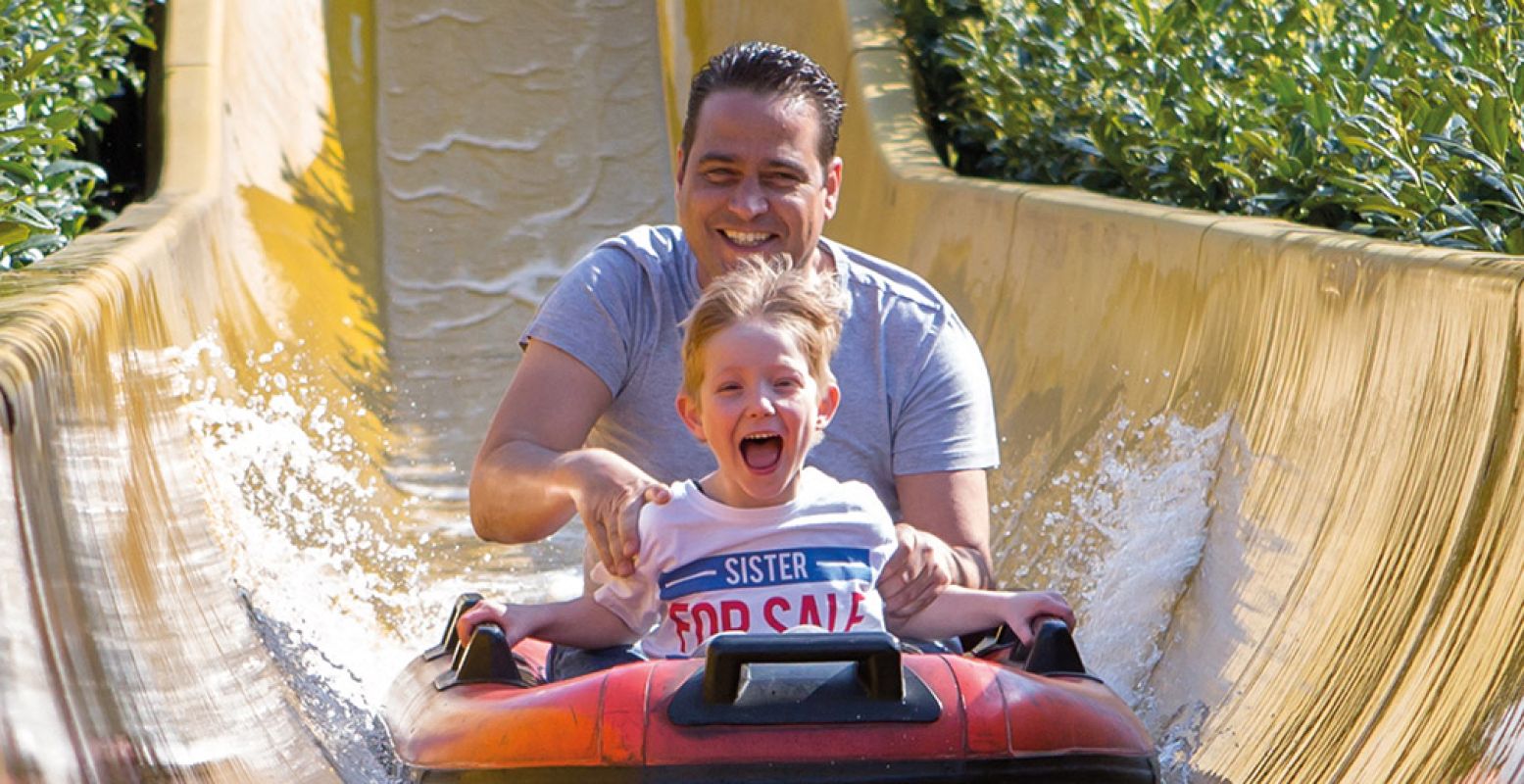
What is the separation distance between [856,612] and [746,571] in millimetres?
158

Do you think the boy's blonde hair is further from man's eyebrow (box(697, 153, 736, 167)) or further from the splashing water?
the splashing water

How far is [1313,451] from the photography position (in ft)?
10.7

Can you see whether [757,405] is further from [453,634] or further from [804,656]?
[453,634]

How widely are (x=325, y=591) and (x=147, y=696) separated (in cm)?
211

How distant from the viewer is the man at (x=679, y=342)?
296 centimetres

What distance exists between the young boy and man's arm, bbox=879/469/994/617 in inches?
1.9

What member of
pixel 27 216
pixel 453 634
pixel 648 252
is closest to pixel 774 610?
pixel 453 634

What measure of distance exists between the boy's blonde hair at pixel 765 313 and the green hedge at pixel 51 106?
1.59 m

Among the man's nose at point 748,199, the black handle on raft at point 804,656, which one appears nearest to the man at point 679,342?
the man's nose at point 748,199

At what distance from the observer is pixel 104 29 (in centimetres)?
630

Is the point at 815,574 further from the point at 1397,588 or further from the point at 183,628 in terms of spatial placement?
the point at 183,628

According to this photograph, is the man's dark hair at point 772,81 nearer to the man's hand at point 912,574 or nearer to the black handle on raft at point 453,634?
the man's hand at point 912,574

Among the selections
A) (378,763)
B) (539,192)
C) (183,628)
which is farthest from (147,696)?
(539,192)

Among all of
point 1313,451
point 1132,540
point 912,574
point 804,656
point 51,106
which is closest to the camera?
point 804,656
